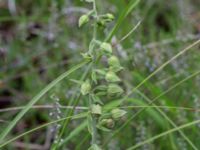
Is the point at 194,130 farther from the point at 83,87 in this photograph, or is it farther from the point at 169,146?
the point at 83,87

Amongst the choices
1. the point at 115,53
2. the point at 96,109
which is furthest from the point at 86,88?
the point at 115,53

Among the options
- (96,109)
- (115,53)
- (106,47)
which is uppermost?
(115,53)

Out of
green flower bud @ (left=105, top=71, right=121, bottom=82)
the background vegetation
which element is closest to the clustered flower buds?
green flower bud @ (left=105, top=71, right=121, bottom=82)

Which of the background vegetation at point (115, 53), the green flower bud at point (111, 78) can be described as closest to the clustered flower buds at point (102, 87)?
the green flower bud at point (111, 78)

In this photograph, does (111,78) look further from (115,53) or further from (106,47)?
(115,53)

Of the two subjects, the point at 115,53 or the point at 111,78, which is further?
the point at 115,53

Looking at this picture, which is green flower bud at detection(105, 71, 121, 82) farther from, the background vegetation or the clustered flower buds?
the background vegetation

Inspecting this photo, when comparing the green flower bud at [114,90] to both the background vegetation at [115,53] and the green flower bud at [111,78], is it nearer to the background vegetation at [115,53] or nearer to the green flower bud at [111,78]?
the green flower bud at [111,78]

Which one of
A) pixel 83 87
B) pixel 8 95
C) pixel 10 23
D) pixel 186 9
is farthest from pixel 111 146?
pixel 10 23

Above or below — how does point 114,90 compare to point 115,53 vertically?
below
